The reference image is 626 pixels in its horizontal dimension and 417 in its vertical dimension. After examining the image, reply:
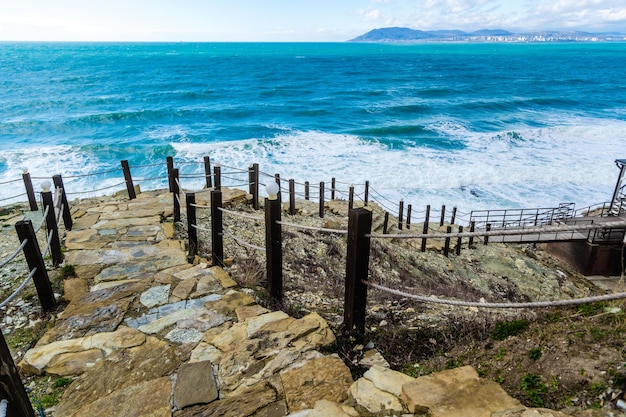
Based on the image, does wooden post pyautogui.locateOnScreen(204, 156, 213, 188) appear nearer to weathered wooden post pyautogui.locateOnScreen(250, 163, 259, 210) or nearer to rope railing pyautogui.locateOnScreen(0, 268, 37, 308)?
weathered wooden post pyautogui.locateOnScreen(250, 163, 259, 210)

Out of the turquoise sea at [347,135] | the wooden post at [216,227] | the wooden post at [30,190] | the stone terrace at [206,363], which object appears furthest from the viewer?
the turquoise sea at [347,135]

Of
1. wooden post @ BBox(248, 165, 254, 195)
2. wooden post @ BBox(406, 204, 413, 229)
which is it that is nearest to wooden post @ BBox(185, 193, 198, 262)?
wooden post @ BBox(248, 165, 254, 195)

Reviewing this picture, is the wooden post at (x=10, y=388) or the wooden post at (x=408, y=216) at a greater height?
the wooden post at (x=10, y=388)

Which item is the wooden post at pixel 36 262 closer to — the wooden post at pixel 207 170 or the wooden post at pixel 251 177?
the wooden post at pixel 251 177

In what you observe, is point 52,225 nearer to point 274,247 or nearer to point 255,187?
point 274,247

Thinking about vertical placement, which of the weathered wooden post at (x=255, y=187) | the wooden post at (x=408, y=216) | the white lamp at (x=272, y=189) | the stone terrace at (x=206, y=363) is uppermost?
the white lamp at (x=272, y=189)

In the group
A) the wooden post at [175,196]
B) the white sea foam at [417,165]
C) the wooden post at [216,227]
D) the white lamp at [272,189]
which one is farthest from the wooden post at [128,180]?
the white sea foam at [417,165]

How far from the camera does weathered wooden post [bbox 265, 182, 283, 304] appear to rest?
13.1 feet

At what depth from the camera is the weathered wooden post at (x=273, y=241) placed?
3979 millimetres

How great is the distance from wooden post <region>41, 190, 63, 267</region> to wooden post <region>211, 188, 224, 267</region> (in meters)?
2.23

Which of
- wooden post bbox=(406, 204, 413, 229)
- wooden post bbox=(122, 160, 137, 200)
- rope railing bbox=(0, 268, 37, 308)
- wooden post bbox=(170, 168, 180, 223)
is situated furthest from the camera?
wooden post bbox=(406, 204, 413, 229)

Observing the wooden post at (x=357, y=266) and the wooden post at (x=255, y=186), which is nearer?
the wooden post at (x=357, y=266)

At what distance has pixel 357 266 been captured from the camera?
3.45m

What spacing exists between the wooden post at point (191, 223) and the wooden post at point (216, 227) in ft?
2.03
